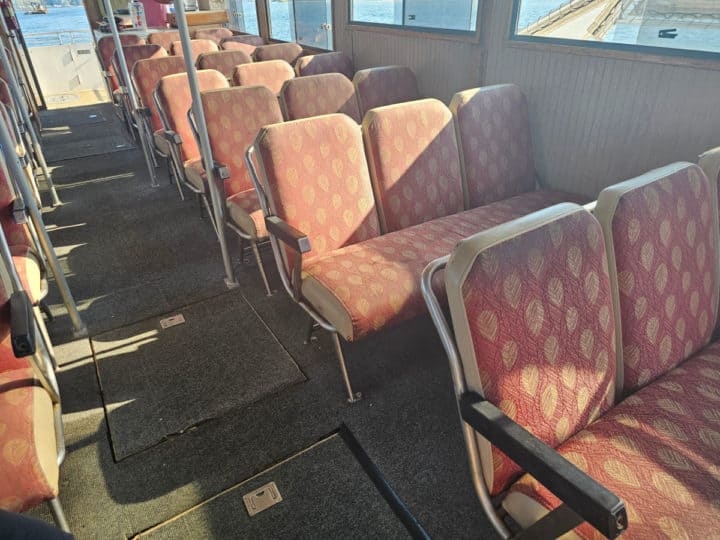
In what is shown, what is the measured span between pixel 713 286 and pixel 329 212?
4.41 ft

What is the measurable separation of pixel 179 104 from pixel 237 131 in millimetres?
703

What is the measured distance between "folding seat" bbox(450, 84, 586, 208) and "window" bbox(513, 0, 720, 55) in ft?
1.32

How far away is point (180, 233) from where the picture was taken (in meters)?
3.27

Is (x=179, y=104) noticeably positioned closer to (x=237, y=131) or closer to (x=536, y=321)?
(x=237, y=131)

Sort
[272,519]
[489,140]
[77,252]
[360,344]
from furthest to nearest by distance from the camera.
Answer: [77,252]
[489,140]
[360,344]
[272,519]

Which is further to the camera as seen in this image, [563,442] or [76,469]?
[76,469]

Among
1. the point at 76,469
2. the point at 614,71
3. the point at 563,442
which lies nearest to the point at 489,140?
the point at 614,71

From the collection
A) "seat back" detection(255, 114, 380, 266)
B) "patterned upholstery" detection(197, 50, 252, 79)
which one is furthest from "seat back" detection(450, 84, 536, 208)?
"patterned upholstery" detection(197, 50, 252, 79)

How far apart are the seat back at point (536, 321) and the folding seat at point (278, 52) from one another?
3761 mm

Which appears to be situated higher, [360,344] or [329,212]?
[329,212]

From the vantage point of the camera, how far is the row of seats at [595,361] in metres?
0.92

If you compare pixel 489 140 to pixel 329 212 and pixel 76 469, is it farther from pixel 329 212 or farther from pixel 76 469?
pixel 76 469

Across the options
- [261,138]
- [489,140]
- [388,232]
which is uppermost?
[261,138]

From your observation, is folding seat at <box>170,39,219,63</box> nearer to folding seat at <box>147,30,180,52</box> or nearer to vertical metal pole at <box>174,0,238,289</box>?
folding seat at <box>147,30,180,52</box>
